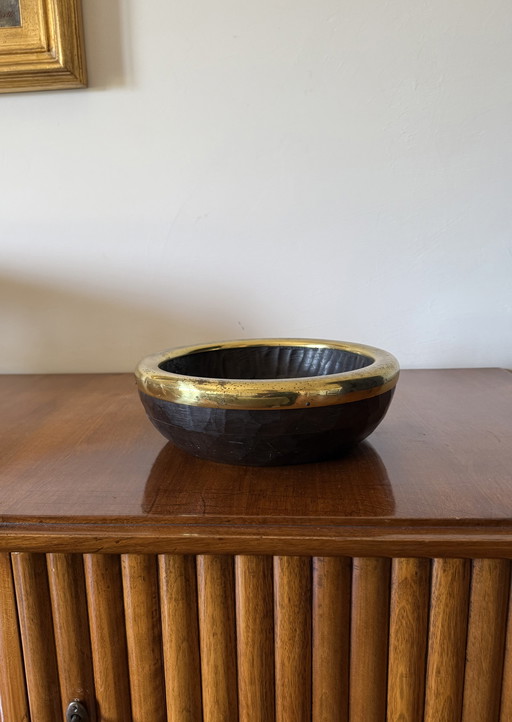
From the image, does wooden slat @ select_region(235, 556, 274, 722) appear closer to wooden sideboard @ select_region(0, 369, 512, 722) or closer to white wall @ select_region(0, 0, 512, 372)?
wooden sideboard @ select_region(0, 369, 512, 722)

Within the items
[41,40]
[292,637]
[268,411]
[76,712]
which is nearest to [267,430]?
[268,411]

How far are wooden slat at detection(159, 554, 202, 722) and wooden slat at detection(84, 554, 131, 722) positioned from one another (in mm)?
32

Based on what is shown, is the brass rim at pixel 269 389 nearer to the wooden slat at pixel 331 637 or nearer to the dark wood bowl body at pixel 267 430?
the dark wood bowl body at pixel 267 430

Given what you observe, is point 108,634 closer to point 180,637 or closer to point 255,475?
point 180,637

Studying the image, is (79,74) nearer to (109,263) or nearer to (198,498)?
(109,263)

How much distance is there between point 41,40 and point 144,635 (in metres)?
0.72

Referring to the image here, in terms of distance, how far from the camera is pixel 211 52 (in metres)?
0.71

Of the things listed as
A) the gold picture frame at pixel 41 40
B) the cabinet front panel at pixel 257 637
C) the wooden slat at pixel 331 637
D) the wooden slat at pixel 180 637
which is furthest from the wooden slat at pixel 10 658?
the gold picture frame at pixel 41 40

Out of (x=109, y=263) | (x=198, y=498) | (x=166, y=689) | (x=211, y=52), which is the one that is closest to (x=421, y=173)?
(x=211, y=52)

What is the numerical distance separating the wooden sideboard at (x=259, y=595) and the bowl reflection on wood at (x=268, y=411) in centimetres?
2

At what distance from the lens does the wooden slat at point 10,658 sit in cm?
38

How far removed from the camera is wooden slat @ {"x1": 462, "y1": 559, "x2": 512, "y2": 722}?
1.14 feet

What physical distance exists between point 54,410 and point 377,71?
59cm

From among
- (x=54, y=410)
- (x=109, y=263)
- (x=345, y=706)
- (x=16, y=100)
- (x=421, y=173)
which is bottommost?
(x=345, y=706)
